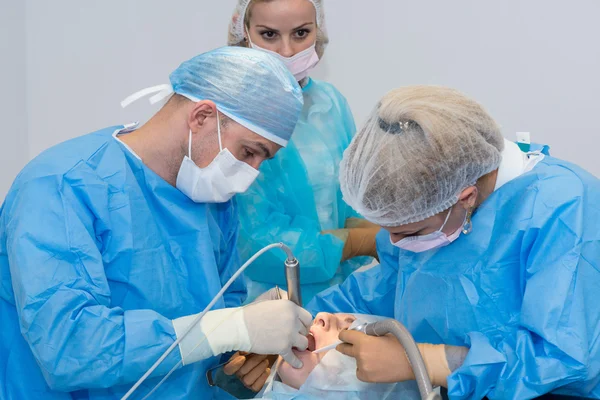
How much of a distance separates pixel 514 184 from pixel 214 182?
2.58ft

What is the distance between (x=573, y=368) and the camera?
151 cm

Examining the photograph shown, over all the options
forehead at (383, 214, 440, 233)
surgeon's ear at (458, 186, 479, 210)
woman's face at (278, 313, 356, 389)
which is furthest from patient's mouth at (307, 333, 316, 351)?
surgeon's ear at (458, 186, 479, 210)

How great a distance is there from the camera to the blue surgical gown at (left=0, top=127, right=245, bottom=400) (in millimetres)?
1487

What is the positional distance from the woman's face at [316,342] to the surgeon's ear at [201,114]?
73cm

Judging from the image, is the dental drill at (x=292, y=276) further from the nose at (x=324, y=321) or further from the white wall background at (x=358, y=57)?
the white wall background at (x=358, y=57)

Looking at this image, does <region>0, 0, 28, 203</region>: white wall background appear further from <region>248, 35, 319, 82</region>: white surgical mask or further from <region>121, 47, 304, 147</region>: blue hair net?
<region>121, 47, 304, 147</region>: blue hair net

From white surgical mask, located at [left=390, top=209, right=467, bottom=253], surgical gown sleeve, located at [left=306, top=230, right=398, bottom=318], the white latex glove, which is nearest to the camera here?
the white latex glove

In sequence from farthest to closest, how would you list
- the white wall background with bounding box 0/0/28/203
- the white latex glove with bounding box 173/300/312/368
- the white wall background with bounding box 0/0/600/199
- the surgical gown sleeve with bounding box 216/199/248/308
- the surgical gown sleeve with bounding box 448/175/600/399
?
the white wall background with bounding box 0/0/28/203, the white wall background with bounding box 0/0/600/199, the surgical gown sleeve with bounding box 216/199/248/308, the white latex glove with bounding box 173/300/312/368, the surgical gown sleeve with bounding box 448/175/600/399

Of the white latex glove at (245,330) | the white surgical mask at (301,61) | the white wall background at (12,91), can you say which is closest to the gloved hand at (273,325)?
the white latex glove at (245,330)

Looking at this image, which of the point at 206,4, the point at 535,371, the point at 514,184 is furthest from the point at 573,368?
the point at 206,4

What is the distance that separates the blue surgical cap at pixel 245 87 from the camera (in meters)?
1.71

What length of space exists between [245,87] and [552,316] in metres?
0.93

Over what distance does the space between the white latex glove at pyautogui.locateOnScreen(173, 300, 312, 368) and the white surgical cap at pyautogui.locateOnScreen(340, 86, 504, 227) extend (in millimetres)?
369

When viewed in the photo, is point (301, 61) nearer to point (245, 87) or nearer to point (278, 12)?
point (278, 12)
